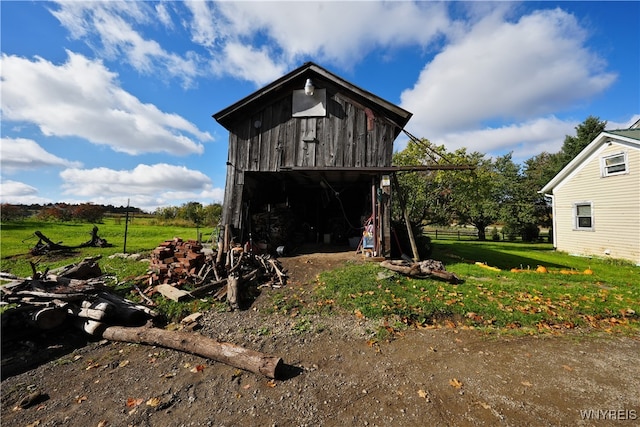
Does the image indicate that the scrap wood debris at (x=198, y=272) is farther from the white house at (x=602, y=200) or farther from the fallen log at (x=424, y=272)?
the white house at (x=602, y=200)

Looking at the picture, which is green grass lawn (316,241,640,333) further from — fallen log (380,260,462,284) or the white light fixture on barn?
the white light fixture on barn

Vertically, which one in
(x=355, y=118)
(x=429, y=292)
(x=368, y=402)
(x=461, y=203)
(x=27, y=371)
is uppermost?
(x=355, y=118)

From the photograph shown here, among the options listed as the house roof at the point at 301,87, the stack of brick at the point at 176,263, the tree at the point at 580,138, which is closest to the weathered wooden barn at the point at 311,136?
the house roof at the point at 301,87

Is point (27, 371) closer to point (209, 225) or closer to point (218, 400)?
point (218, 400)

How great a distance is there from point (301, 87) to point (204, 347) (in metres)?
9.54

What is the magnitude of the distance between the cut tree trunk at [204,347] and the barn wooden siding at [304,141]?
17.9ft

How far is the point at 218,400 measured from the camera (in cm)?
349

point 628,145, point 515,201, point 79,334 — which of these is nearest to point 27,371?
point 79,334

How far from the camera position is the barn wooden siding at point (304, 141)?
10109 mm

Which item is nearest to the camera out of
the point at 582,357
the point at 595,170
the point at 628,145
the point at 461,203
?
the point at 582,357

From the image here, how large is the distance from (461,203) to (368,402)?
23388 mm

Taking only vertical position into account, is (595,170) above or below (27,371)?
above

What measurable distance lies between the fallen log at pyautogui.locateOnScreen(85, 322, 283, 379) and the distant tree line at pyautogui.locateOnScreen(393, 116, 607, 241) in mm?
13757

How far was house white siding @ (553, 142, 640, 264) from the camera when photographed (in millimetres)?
13125
